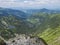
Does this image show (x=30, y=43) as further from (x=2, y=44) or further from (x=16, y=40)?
(x=2, y=44)

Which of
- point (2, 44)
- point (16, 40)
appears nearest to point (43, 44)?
point (16, 40)

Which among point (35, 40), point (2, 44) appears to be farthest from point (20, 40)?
point (2, 44)

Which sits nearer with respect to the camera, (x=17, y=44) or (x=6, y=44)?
(x=6, y=44)

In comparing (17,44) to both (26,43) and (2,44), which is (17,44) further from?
(2,44)

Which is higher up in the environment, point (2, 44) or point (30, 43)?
point (2, 44)

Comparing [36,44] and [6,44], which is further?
[36,44]

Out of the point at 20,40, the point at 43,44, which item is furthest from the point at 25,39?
the point at 43,44

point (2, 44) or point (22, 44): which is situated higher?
point (2, 44)

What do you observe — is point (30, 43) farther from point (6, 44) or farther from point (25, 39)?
point (6, 44)
